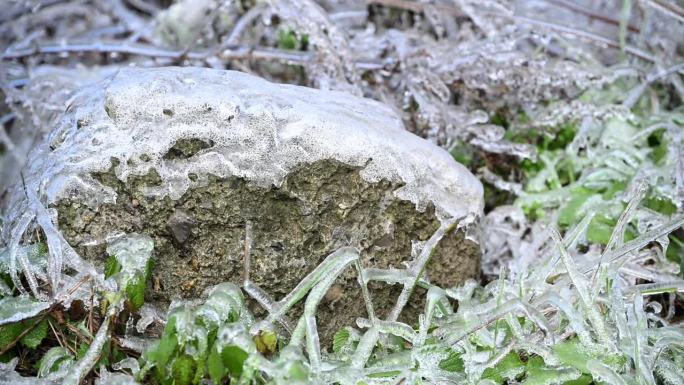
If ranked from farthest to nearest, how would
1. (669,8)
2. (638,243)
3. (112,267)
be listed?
(669,8)
(638,243)
(112,267)

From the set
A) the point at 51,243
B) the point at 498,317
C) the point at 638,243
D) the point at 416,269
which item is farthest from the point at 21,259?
the point at 638,243

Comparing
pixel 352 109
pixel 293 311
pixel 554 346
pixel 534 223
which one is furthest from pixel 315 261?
pixel 534 223

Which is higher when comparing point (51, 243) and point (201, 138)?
point (201, 138)

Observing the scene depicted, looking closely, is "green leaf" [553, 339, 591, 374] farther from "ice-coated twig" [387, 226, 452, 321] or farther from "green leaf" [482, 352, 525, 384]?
"ice-coated twig" [387, 226, 452, 321]

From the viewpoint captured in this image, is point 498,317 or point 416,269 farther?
point 416,269

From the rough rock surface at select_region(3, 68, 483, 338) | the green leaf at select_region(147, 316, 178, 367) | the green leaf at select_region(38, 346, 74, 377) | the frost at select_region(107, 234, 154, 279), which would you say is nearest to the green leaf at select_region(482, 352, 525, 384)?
the rough rock surface at select_region(3, 68, 483, 338)

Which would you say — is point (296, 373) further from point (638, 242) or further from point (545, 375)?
point (638, 242)

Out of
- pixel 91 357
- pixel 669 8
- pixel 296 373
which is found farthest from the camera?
pixel 669 8
